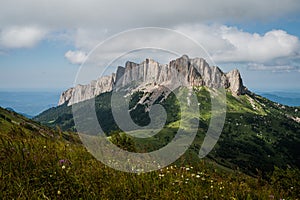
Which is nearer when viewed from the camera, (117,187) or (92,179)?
(117,187)

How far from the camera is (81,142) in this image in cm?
771

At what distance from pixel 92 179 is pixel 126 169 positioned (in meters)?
1.07

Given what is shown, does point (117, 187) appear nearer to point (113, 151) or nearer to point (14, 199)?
point (14, 199)

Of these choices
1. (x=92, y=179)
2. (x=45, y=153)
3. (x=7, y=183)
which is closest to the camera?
(x=7, y=183)

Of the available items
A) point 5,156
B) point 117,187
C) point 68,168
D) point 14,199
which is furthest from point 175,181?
point 5,156

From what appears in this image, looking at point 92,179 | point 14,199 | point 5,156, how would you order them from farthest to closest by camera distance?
point 5,156 → point 92,179 → point 14,199

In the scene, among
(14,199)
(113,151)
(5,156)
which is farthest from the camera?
(113,151)

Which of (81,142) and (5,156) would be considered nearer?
(5,156)

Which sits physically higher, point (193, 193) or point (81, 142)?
point (81, 142)

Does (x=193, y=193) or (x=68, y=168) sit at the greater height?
(x=68, y=168)

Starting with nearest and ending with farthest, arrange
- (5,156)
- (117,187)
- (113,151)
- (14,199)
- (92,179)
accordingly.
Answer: (14,199) < (117,187) < (92,179) < (5,156) < (113,151)

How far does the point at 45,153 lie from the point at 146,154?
2.73 meters

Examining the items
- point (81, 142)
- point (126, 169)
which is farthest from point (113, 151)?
point (126, 169)

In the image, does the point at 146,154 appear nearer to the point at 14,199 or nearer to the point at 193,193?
the point at 193,193
